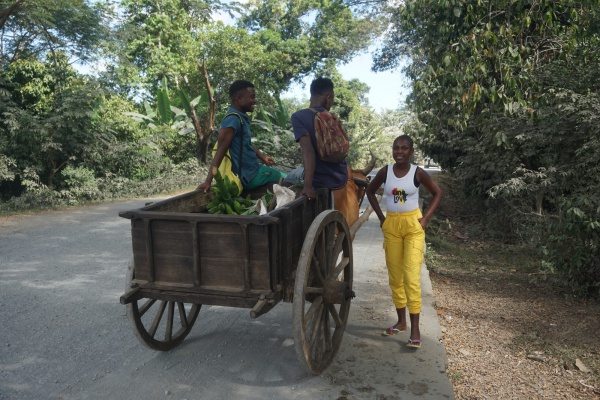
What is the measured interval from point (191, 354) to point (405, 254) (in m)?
1.80

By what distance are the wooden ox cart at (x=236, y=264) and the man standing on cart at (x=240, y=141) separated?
31.5 inches

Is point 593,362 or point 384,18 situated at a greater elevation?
point 384,18

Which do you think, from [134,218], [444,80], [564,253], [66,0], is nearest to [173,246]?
[134,218]

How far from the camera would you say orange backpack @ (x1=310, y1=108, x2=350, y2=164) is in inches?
154

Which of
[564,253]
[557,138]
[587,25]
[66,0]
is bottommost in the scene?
[564,253]

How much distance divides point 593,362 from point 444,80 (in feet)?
9.85

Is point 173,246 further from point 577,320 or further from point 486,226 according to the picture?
point 486,226

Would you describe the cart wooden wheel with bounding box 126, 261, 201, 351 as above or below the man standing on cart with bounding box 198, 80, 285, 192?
below

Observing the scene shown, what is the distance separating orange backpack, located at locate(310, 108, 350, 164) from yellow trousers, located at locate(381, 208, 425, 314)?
63cm

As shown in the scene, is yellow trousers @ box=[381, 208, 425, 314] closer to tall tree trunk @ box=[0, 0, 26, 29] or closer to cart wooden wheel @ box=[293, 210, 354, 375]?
cart wooden wheel @ box=[293, 210, 354, 375]

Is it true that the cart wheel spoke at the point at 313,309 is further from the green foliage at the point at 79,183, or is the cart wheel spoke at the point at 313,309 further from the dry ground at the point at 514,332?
the green foliage at the point at 79,183

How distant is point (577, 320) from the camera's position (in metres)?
4.79

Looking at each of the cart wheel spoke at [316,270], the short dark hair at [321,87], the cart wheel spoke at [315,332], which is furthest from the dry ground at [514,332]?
the short dark hair at [321,87]

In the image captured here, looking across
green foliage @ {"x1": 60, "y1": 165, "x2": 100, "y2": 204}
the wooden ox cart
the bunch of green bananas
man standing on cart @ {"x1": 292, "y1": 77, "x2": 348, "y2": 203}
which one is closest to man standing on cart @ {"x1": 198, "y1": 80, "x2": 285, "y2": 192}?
the bunch of green bananas
